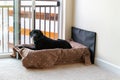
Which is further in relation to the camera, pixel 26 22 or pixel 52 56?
pixel 26 22

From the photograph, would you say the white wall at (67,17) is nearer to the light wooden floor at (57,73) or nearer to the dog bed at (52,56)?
the dog bed at (52,56)

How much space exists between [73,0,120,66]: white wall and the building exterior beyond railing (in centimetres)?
79

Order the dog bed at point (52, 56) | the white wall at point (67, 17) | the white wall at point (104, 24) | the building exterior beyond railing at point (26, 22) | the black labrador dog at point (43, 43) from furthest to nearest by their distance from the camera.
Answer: the white wall at point (67, 17) < the building exterior beyond railing at point (26, 22) < the black labrador dog at point (43, 43) < the dog bed at point (52, 56) < the white wall at point (104, 24)

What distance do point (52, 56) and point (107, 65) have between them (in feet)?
3.22

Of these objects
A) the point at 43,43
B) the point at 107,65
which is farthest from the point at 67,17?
the point at 107,65

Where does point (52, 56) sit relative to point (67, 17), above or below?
below

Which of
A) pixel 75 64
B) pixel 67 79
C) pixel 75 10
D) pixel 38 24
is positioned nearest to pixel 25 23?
pixel 38 24

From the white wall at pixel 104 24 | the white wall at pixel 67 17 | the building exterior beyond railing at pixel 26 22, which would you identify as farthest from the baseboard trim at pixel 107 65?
the building exterior beyond railing at pixel 26 22

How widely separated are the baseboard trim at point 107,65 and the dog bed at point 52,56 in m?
0.19

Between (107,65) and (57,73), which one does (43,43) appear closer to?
(57,73)

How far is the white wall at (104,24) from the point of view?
370cm

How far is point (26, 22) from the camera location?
4.92 meters

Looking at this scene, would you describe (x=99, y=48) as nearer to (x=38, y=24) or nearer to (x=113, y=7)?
(x=113, y=7)

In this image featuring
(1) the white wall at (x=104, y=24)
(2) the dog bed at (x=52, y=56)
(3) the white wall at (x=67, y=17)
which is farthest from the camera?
(3) the white wall at (x=67, y=17)
